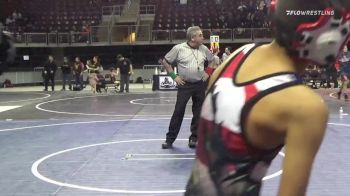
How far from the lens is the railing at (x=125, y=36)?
85.9 feet

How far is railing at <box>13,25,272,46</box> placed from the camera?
26.2m

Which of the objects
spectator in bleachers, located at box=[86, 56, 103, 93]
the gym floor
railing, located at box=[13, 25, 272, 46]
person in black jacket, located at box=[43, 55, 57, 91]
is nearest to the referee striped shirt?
the gym floor

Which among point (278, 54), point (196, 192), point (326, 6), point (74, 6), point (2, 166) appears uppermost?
point (74, 6)

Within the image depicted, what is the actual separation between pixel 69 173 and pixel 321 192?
278 cm

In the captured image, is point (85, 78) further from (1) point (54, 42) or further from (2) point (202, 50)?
(2) point (202, 50)

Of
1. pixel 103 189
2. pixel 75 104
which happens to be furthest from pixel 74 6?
pixel 103 189

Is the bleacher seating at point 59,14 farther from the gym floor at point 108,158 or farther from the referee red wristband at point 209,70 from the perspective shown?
the referee red wristband at point 209,70

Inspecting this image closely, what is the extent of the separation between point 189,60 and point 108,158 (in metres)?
1.82

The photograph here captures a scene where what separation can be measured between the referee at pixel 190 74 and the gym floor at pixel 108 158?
1.31 ft

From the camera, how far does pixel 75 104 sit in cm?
1532

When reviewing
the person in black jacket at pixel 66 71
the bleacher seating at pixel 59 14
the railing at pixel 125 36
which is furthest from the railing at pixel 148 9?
the person in black jacket at pixel 66 71

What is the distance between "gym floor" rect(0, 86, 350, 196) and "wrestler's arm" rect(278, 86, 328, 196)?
3.69m

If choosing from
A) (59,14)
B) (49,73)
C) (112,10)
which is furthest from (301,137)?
(59,14)

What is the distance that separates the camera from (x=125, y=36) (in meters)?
27.4
